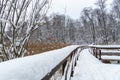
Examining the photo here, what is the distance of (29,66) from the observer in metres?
1.76

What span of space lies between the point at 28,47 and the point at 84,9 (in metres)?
77.4

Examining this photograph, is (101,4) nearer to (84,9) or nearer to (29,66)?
(84,9)

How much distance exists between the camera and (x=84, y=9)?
82000mm

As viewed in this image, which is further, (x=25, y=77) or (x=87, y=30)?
(x=87, y=30)

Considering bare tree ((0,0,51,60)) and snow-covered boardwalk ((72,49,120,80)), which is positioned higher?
bare tree ((0,0,51,60))

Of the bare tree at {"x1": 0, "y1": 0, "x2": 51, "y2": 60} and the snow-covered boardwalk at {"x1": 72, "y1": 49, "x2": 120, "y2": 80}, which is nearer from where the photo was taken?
the bare tree at {"x1": 0, "y1": 0, "x2": 51, "y2": 60}

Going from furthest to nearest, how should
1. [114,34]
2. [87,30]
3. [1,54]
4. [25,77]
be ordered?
[87,30] < [114,34] < [1,54] < [25,77]

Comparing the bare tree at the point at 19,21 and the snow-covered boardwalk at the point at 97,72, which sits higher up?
the bare tree at the point at 19,21

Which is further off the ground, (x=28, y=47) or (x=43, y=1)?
(x=43, y=1)

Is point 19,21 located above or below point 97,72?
above

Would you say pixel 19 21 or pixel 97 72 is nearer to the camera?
pixel 19 21

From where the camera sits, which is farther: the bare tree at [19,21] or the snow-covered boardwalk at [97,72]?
the snow-covered boardwalk at [97,72]

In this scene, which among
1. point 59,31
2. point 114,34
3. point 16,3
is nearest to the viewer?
point 16,3

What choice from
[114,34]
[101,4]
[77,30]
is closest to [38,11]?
[101,4]
